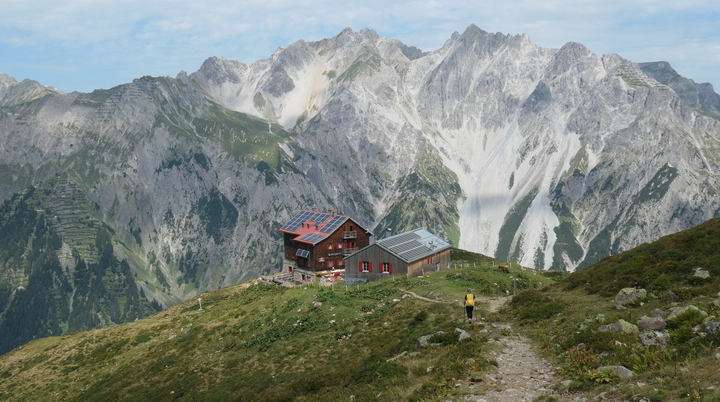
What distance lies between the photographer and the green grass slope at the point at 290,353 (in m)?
26.0

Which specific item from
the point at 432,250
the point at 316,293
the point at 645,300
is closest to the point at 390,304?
the point at 316,293

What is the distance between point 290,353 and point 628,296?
972 inches

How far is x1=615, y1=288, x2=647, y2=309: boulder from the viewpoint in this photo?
99.8 ft

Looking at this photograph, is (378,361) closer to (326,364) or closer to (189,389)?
(326,364)

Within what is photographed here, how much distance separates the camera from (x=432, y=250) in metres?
80.9

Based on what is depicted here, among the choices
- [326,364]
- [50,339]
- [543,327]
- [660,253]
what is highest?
[660,253]

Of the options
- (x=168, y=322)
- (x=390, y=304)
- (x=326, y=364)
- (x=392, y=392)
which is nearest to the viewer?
(x=392, y=392)

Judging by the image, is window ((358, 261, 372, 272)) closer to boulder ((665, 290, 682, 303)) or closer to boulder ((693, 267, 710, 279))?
boulder ((693, 267, 710, 279))

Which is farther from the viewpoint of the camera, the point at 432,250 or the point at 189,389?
the point at 432,250

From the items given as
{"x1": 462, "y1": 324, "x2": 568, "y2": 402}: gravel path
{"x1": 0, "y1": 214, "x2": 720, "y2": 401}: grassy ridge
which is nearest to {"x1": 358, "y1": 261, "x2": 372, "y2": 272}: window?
{"x1": 0, "y1": 214, "x2": 720, "y2": 401}: grassy ridge

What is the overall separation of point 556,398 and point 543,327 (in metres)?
12.3

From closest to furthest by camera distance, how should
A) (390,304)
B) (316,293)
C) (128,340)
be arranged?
(390,304) → (316,293) → (128,340)

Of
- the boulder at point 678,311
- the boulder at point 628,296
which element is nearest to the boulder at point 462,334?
the boulder at point 628,296

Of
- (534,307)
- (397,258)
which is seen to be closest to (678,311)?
(534,307)
